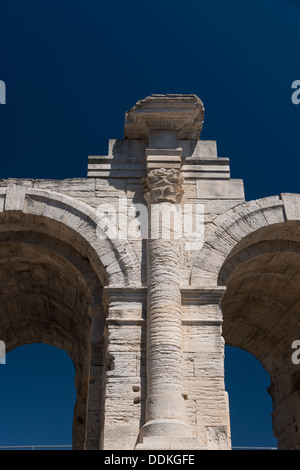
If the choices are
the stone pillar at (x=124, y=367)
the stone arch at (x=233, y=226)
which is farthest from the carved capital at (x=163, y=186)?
the stone pillar at (x=124, y=367)

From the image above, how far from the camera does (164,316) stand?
8070 millimetres

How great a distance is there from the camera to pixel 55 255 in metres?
9.93

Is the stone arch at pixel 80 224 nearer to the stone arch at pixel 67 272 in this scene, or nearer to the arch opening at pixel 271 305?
the stone arch at pixel 67 272

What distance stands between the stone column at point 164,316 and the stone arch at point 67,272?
0.52 meters

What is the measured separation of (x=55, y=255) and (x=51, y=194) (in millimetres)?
1162

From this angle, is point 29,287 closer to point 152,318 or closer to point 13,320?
point 13,320

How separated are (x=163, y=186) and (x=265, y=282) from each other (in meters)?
3.34

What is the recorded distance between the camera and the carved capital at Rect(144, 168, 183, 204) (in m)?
9.16

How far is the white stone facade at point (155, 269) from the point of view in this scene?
7754mm

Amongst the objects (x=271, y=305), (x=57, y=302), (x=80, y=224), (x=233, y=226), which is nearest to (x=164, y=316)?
(x=233, y=226)

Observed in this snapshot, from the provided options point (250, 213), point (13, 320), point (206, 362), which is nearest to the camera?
point (206, 362)

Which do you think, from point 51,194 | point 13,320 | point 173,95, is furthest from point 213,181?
point 13,320

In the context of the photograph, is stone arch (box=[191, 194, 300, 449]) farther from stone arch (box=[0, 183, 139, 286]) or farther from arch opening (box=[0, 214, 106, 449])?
arch opening (box=[0, 214, 106, 449])

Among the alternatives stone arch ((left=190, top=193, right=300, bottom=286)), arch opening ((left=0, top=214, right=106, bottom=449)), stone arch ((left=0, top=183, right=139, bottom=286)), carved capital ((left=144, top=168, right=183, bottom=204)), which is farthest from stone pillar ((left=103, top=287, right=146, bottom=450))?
carved capital ((left=144, top=168, right=183, bottom=204))
